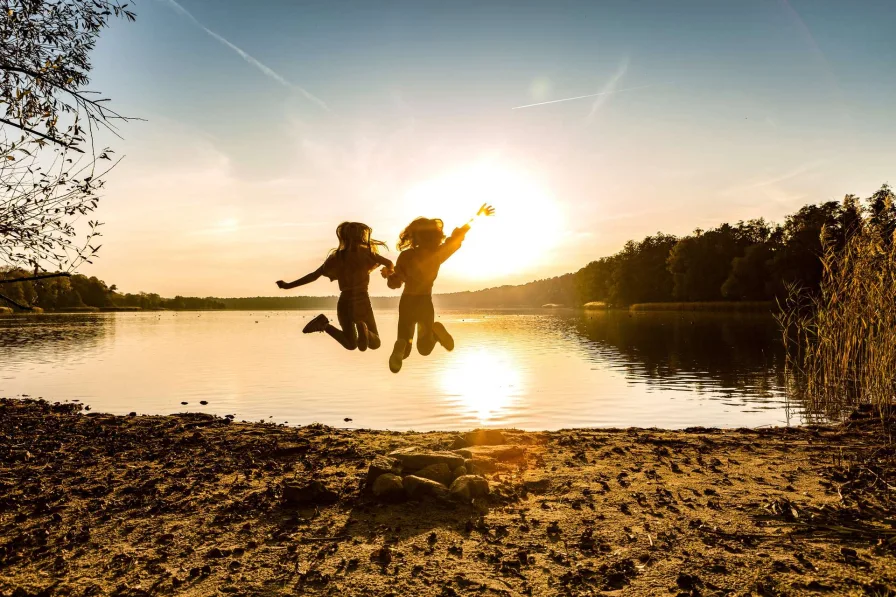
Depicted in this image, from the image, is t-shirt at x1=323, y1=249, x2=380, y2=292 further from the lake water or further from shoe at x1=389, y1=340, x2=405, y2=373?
the lake water

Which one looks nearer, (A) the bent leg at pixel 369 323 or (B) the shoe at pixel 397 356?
(A) the bent leg at pixel 369 323

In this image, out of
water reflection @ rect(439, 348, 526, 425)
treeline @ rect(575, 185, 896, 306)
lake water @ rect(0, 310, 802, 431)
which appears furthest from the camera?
treeline @ rect(575, 185, 896, 306)

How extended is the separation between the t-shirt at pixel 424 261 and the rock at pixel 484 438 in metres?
9.73

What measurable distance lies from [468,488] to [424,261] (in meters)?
5.67

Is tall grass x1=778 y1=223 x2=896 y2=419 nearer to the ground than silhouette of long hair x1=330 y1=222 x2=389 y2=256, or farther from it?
nearer to the ground

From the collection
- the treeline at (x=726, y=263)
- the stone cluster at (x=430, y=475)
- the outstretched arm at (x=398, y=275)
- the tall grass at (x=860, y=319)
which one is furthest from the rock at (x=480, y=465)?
the treeline at (x=726, y=263)

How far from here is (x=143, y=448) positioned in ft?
53.8

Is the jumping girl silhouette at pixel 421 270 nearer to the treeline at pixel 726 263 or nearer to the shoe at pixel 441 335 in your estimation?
the shoe at pixel 441 335

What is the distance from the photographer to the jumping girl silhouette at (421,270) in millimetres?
8180

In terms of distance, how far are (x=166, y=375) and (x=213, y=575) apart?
38.0 m

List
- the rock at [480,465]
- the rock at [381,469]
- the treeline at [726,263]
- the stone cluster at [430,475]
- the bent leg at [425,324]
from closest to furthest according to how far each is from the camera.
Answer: the bent leg at [425,324] → the stone cluster at [430,475] → the rock at [381,469] → the rock at [480,465] → the treeline at [726,263]

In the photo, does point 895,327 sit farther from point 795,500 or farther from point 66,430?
point 66,430

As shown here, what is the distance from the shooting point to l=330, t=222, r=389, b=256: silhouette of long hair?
8.09m

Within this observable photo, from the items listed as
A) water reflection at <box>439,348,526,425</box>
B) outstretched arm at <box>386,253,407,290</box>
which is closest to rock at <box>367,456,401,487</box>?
outstretched arm at <box>386,253,407,290</box>
